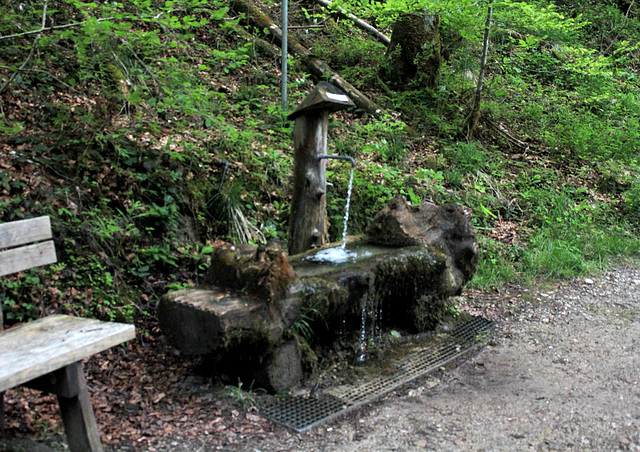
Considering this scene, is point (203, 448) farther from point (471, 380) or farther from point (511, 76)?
point (511, 76)

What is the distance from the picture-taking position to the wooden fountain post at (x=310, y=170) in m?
4.69

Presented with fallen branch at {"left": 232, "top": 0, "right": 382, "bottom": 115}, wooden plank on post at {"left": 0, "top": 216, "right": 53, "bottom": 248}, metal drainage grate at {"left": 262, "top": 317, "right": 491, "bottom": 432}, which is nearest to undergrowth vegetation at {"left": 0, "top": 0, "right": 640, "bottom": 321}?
fallen branch at {"left": 232, "top": 0, "right": 382, "bottom": 115}

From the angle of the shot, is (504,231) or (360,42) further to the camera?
(360,42)

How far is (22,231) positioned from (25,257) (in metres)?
0.14

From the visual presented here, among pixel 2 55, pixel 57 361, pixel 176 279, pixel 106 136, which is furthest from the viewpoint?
pixel 2 55

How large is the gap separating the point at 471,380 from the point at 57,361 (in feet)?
9.06

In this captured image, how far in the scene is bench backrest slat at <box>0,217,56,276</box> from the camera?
10.1 ft

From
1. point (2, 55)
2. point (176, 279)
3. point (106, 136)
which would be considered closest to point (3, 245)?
point (176, 279)

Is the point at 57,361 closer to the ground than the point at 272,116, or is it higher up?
closer to the ground

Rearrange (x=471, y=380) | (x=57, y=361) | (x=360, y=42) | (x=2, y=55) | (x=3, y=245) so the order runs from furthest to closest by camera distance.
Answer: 1. (x=360, y=42)
2. (x=2, y=55)
3. (x=471, y=380)
4. (x=3, y=245)
5. (x=57, y=361)

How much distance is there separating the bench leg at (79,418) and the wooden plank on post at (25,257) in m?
0.77

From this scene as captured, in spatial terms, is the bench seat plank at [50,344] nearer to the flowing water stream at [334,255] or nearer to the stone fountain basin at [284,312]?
the stone fountain basin at [284,312]

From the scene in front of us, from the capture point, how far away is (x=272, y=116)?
7.61 metres

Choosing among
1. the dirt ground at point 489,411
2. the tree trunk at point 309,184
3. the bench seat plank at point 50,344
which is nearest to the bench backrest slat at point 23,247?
the bench seat plank at point 50,344
